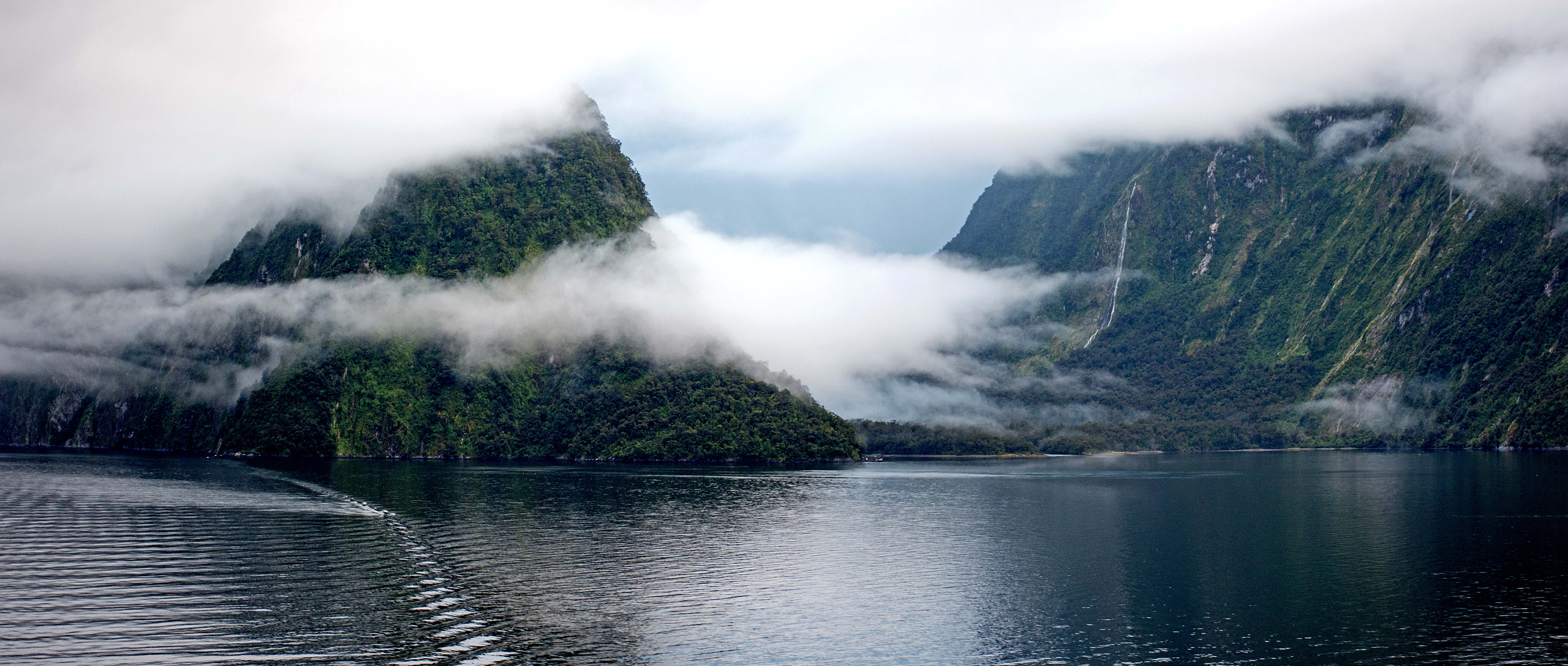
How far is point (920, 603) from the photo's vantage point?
6850 centimetres

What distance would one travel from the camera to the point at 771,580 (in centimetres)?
7562

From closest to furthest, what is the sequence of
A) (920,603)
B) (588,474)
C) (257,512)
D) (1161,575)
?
1. (920,603)
2. (1161,575)
3. (257,512)
4. (588,474)

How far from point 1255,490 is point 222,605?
428 ft

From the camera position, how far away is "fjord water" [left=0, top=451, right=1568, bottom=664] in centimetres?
5534

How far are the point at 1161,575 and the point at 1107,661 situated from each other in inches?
989

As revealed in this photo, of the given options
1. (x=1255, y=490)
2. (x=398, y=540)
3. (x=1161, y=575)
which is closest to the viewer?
(x=1161, y=575)

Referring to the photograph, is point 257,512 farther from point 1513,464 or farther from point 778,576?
point 1513,464

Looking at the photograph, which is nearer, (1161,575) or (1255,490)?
(1161,575)

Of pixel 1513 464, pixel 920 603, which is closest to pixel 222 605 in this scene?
pixel 920 603

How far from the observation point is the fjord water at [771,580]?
55344mm

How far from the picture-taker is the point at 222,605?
61125 millimetres

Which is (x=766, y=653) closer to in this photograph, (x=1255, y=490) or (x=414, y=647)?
(x=414, y=647)

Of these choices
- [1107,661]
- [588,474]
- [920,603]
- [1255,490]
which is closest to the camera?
[1107,661]

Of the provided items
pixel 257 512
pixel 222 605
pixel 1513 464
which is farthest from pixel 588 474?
pixel 1513 464
